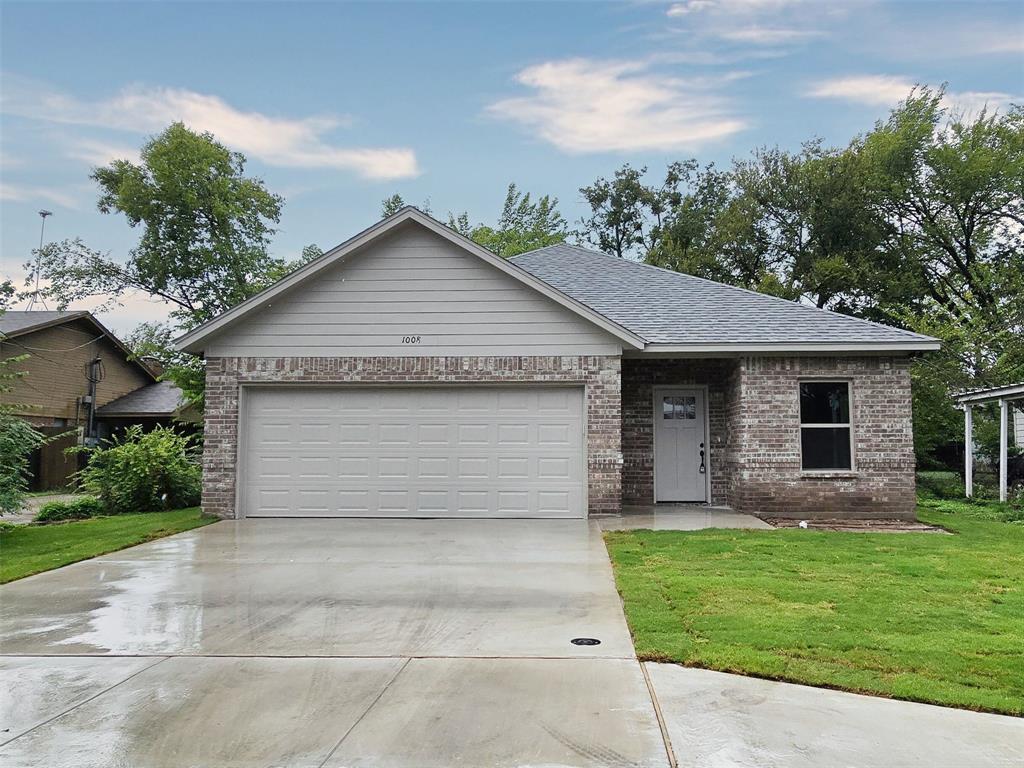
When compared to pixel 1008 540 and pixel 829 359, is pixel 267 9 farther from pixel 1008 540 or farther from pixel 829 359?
pixel 1008 540

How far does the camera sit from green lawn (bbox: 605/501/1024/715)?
4473mm

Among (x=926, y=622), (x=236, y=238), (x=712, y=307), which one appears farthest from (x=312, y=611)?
(x=236, y=238)

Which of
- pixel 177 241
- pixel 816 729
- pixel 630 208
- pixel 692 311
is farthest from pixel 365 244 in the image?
pixel 630 208

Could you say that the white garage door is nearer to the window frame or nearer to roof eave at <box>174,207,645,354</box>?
roof eave at <box>174,207,645,354</box>

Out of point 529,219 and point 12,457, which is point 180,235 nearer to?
point 529,219

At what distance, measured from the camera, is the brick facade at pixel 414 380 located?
12.2 m

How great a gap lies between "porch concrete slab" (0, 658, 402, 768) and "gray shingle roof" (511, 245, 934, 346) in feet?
28.8

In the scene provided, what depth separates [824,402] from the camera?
41.6 ft

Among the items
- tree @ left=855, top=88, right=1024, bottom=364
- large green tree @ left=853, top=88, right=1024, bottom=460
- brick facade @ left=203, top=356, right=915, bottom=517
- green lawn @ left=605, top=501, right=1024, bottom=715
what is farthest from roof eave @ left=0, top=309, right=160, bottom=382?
tree @ left=855, top=88, right=1024, bottom=364

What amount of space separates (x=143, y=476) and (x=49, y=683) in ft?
35.0

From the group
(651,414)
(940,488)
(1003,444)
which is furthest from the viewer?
(940,488)

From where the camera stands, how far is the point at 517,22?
46.2 feet

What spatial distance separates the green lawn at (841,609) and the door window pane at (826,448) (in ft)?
8.68

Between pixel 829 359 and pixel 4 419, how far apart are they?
13149mm
